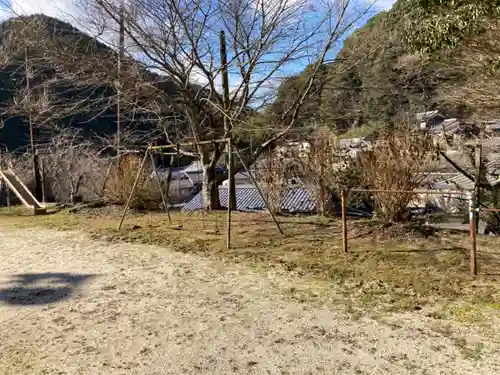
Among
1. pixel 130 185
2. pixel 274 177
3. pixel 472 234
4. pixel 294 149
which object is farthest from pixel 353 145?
pixel 130 185

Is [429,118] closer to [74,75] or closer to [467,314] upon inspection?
[74,75]

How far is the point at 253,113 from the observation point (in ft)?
28.9

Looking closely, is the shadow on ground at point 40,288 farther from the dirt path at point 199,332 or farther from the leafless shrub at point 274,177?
the leafless shrub at point 274,177

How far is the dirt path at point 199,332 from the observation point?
8.73ft

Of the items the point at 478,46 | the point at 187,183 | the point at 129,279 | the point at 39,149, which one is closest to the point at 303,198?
the point at 478,46

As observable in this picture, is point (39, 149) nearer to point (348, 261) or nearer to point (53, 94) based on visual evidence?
point (53, 94)

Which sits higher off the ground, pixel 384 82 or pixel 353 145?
pixel 384 82

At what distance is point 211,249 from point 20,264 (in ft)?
7.79

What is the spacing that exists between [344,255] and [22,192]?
939 centimetres

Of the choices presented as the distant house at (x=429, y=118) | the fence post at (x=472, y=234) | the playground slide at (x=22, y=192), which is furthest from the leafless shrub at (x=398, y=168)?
the playground slide at (x=22, y=192)

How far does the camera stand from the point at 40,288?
174 inches

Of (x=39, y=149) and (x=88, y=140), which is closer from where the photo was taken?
(x=88, y=140)

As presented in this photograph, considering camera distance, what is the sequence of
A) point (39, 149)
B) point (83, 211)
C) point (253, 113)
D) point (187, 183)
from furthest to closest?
point (187, 183) < point (39, 149) < point (83, 211) < point (253, 113)

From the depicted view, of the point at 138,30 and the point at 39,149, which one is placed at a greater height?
the point at 138,30
